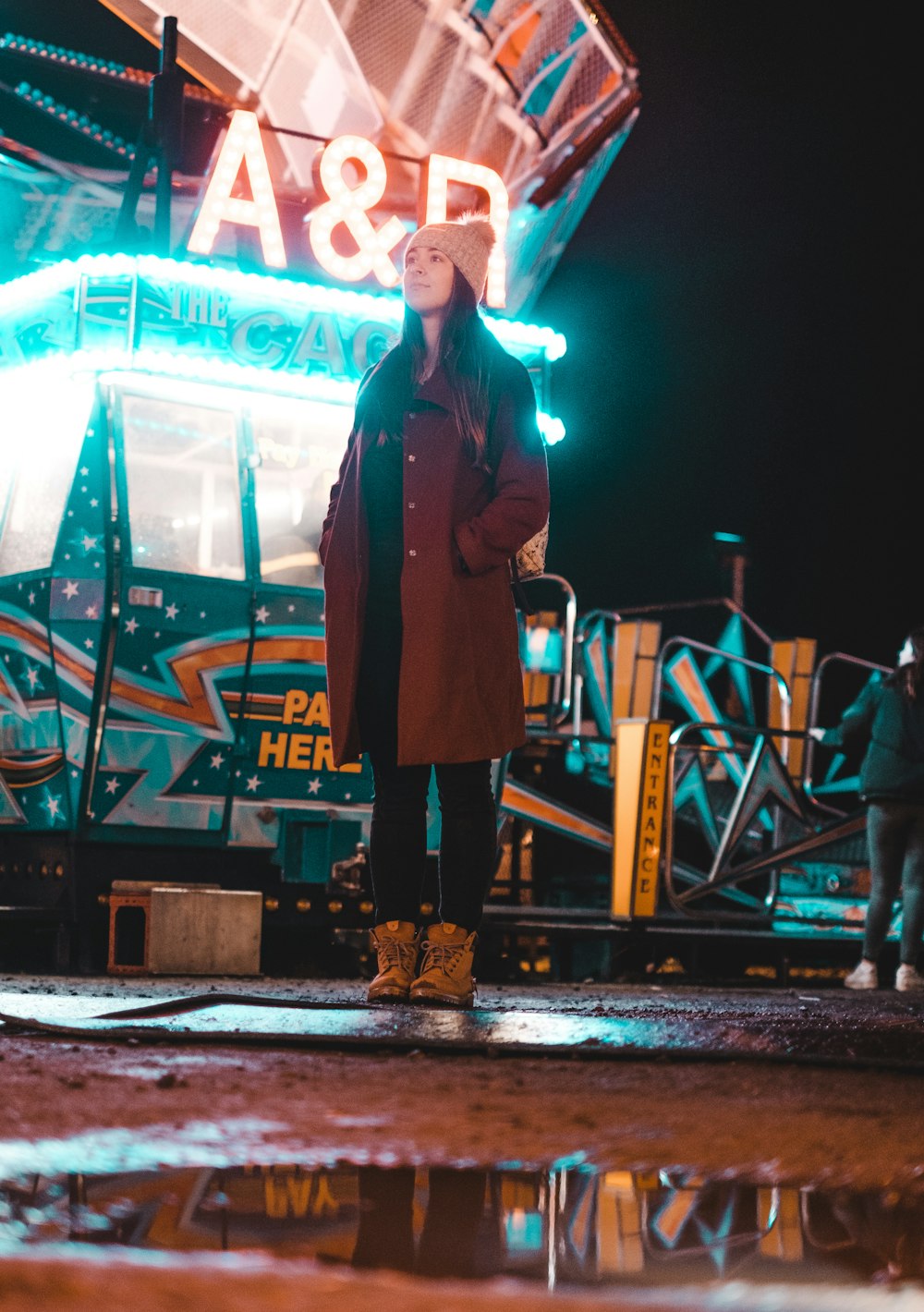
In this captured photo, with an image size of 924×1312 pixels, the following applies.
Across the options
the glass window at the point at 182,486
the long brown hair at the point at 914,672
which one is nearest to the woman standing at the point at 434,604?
the glass window at the point at 182,486

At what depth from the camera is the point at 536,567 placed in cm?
444

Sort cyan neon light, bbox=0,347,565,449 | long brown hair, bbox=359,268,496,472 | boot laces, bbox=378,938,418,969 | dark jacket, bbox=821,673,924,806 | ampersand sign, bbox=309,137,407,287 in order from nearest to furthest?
1. boot laces, bbox=378,938,418,969
2. long brown hair, bbox=359,268,496,472
3. cyan neon light, bbox=0,347,565,449
4. dark jacket, bbox=821,673,924,806
5. ampersand sign, bbox=309,137,407,287

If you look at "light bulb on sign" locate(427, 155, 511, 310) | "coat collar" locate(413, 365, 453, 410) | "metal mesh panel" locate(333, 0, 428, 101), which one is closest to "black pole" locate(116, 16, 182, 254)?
"light bulb on sign" locate(427, 155, 511, 310)

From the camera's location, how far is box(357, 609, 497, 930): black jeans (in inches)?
165

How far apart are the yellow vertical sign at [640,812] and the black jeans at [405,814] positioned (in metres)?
4.07

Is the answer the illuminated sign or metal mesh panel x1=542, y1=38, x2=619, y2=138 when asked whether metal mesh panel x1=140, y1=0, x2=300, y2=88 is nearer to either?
the illuminated sign

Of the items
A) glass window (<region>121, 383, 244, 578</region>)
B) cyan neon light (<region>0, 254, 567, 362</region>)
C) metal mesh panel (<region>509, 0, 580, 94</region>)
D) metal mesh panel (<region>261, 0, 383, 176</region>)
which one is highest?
metal mesh panel (<region>509, 0, 580, 94</region>)

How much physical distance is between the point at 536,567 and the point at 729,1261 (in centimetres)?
302

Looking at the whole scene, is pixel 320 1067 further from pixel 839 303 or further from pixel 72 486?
pixel 839 303

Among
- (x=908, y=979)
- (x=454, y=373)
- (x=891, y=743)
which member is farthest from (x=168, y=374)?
(x=908, y=979)

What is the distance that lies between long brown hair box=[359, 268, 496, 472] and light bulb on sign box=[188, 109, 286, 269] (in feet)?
13.7

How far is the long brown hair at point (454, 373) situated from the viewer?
4.29m

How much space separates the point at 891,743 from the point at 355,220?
4.07 meters

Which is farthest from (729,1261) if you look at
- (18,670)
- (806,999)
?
(18,670)
